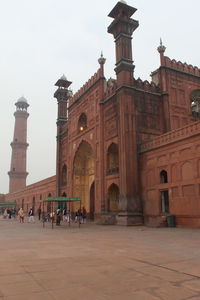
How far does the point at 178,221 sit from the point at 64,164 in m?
19.5

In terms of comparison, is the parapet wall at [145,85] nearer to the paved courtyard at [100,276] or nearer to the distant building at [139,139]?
the distant building at [139,139]

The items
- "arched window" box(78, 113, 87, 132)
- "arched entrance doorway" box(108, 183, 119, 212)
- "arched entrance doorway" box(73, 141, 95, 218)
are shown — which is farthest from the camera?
"arched window" box(78, 113, 87, 132)

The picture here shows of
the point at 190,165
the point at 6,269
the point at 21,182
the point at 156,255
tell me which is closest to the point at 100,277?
the point at 6,269

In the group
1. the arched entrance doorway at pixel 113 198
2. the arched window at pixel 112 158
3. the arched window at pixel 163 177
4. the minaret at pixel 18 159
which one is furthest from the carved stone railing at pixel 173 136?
the minaret at pixel 18 159

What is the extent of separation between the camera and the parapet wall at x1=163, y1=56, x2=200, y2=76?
24117 mm

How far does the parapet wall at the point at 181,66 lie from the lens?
79.1 feet

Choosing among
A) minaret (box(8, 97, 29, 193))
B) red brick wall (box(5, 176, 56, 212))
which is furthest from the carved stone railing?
minaret (box(8, 97, 29, 193))

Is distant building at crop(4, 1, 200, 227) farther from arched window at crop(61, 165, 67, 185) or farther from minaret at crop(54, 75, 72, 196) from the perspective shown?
minaret at crop(54, 75, 72, 196)

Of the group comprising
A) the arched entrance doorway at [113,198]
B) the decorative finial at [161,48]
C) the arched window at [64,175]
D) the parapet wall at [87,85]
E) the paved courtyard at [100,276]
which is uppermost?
the decorative finial at [161,48]

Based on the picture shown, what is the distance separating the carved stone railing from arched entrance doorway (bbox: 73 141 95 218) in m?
10.5

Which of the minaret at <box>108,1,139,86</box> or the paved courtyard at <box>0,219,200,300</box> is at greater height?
the minaret at <box>108,1,139,86</box>

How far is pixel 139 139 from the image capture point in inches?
843

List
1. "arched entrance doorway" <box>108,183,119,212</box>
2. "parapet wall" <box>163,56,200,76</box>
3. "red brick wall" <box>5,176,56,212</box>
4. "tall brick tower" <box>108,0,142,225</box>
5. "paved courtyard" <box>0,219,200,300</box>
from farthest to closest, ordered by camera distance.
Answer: "red brick wall" <box>5,176,56,212</box>
"parapet wall" <box>163,56,200,76</box>
"arched entrance doorway" <box>108,183,119,212</box>
"tall brick tower" <box>108,0,142,225</box>
"paved courtyard" <box>0,219,200,300</box>

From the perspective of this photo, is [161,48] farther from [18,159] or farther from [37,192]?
[18,159]
